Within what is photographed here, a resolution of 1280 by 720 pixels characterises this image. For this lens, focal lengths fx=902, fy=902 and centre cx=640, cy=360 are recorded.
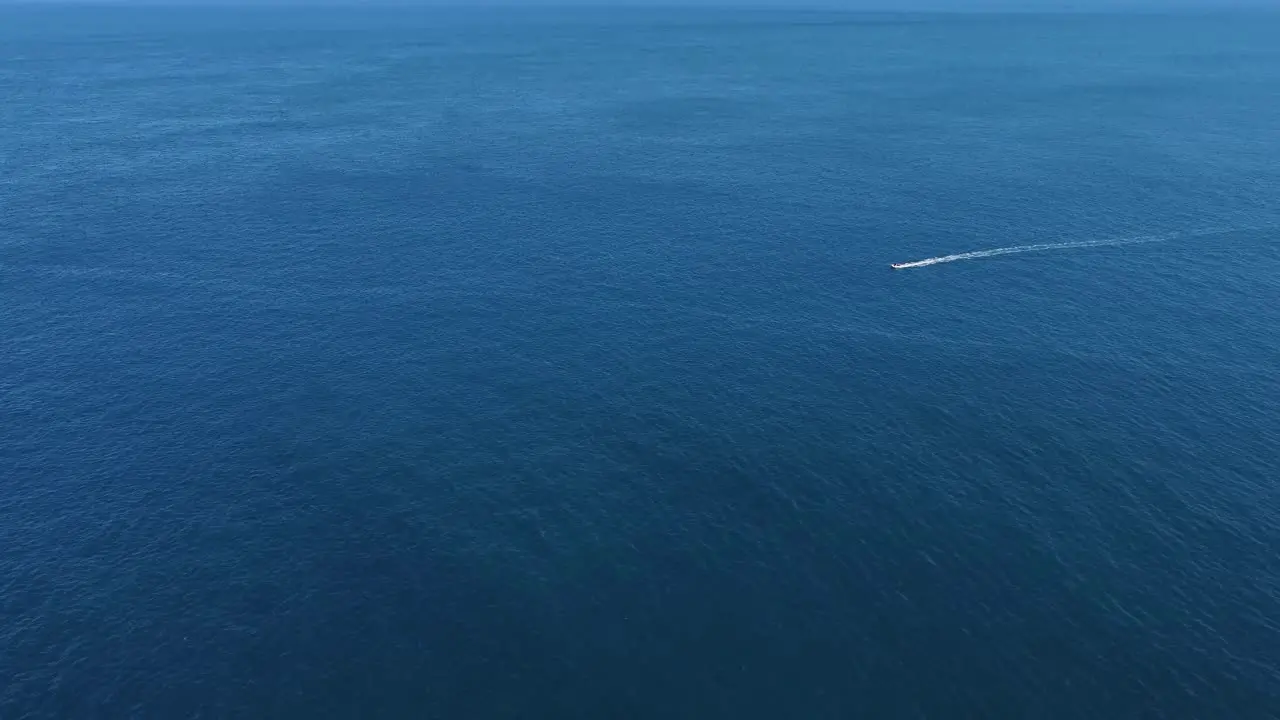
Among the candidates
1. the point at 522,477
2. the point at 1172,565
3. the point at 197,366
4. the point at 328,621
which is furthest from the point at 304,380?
the point at 1172,565

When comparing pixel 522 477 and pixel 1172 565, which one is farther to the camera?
pixel 522 477

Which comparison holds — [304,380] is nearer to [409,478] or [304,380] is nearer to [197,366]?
[197,366]

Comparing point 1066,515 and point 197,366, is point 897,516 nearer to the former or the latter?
point 1066,515

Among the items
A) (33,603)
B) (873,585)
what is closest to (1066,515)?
(873,585)

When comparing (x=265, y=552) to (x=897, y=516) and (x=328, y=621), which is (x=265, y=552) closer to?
(x=328, y=621)

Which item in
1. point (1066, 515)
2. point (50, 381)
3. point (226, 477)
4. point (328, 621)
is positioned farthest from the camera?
point (50, 381)

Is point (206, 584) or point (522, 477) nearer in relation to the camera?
point (206, 584)

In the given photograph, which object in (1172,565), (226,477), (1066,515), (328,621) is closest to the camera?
(328,621)

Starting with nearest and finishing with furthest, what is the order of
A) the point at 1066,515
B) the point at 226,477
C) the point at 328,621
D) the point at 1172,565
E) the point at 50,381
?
the point at 328,621
the point at 1172,565
the point at 1066,515
the point at 226,477
the point at 50,381

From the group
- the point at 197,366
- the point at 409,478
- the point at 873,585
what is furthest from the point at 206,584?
the point at 873,585
